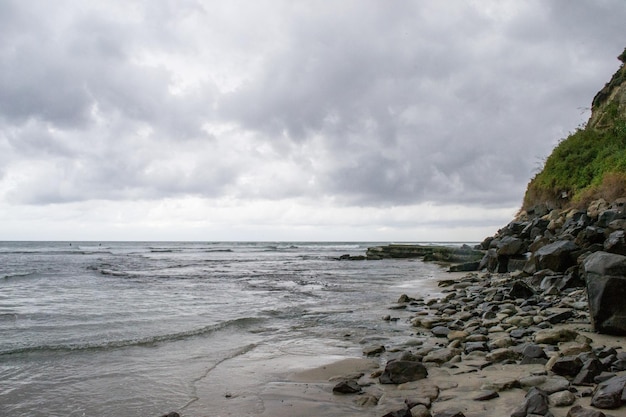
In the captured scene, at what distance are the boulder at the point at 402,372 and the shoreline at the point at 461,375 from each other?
0.27 ft

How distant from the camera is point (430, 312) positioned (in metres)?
11.0

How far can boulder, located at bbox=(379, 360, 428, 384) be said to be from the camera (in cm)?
555

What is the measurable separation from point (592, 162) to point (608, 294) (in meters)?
18.9

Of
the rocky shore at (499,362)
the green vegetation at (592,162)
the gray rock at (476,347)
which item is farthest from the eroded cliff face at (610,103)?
the gray rock at (476,347)

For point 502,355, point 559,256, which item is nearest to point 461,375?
point 502,355

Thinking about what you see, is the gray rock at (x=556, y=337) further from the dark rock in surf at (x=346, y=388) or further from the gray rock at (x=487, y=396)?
the dark rock in surf at (x=346, y=388)

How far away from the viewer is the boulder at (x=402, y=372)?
18.2ft

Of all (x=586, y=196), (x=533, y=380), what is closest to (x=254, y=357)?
(x=533, y=380)

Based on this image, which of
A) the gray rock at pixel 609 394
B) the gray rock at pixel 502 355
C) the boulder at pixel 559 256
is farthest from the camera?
the boulder at pixel 559 256

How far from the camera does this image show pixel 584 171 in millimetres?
22156

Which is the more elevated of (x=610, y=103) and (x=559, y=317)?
(x=610, y=103)

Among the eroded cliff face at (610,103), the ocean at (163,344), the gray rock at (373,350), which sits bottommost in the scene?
the ocean at (163,344)

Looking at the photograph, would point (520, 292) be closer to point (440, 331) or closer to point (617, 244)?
point (617, 244)

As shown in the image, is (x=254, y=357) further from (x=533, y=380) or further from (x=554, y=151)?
(x=554, y=151)
